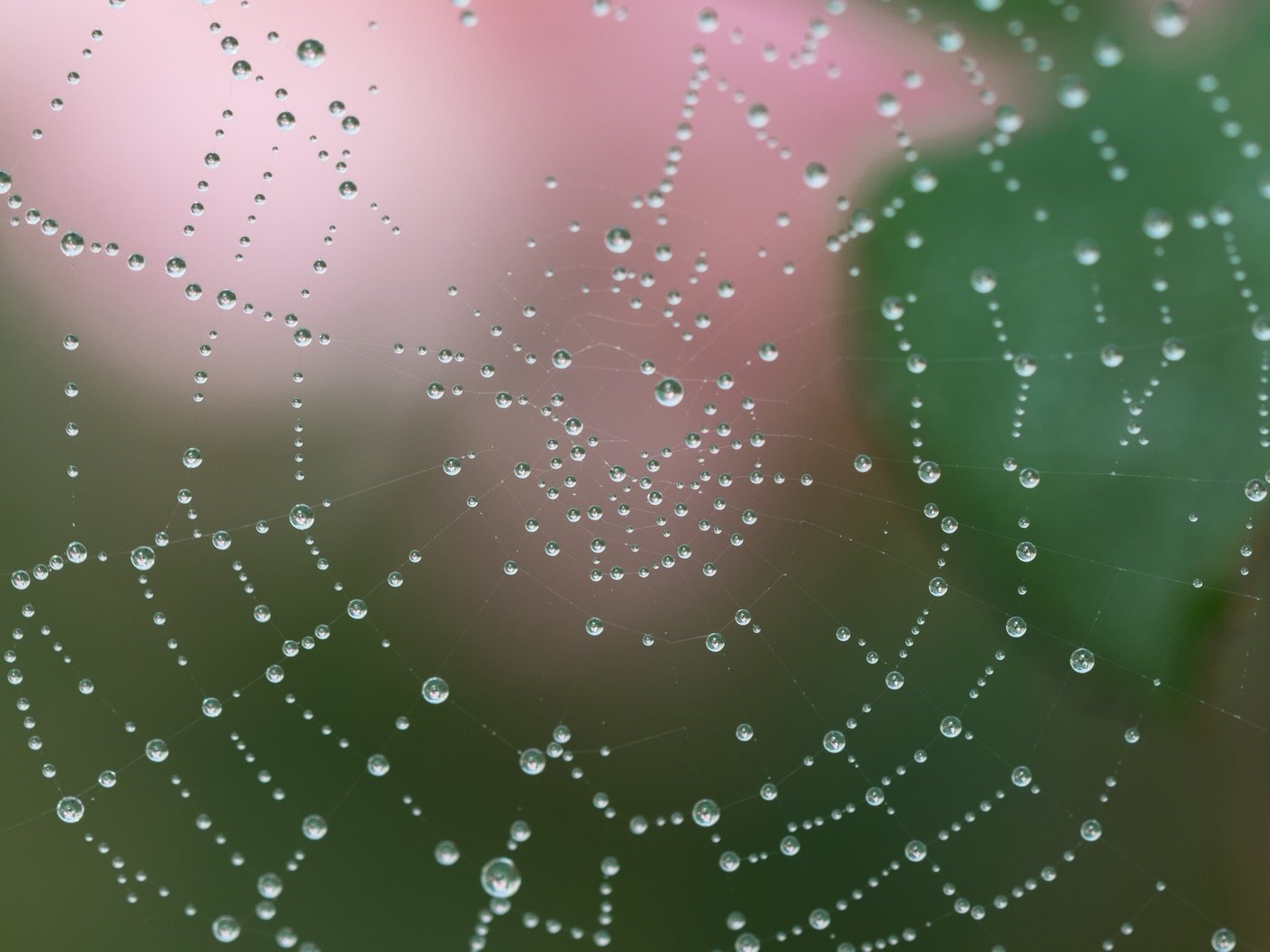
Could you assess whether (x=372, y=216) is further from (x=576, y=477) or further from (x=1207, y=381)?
(x=1207, y=381)

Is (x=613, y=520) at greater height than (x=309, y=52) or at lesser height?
lesser

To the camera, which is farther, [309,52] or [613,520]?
→ [613,520]

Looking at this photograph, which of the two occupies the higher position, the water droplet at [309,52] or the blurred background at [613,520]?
the water droplet at [309,52]

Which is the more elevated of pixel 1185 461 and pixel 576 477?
pixel 1185 461

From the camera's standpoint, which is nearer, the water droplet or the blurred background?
the water droplet

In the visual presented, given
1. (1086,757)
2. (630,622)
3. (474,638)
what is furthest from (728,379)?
(1086,757)

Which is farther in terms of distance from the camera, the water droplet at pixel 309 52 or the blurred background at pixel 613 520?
the blurred background at pixel 613 520

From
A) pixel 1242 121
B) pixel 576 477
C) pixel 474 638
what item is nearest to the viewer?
pixel 1242 121

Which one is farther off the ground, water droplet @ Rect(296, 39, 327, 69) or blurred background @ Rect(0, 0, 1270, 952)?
water droplet @ Rect(296, 39, 327, 69)
